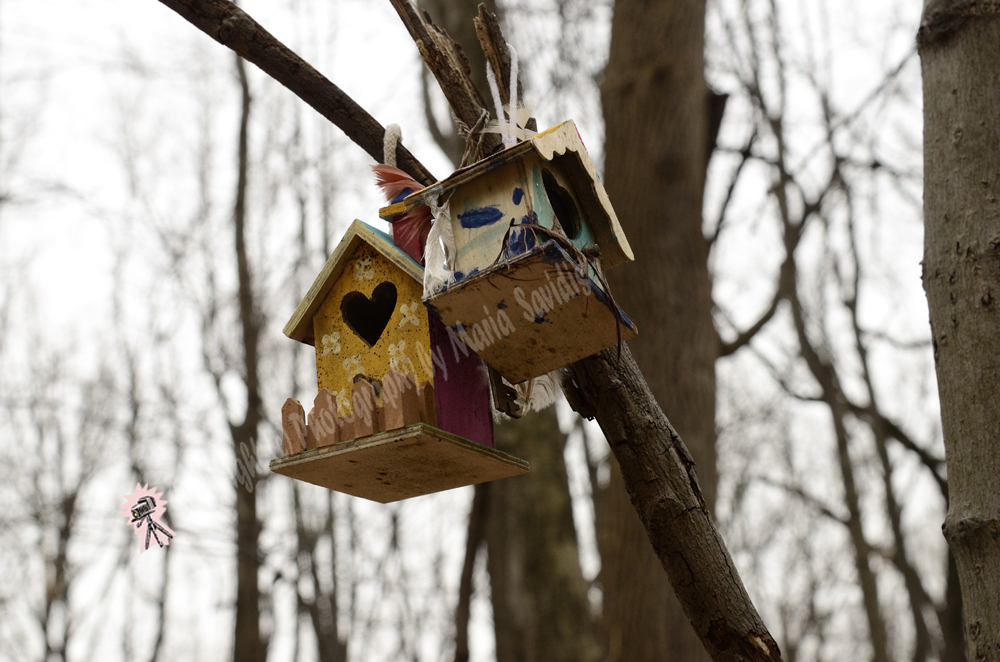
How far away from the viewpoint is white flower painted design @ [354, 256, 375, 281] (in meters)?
2.40

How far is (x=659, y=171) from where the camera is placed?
15.4 feet

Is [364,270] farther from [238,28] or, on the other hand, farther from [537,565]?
[537,565]

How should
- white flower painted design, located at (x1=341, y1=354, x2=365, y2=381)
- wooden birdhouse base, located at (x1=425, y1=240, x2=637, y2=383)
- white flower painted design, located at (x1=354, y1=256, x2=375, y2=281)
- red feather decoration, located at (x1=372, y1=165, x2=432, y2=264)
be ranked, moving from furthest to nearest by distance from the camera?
white flower painted design, located at (x1=354, y1=256, x2=375, y2=281) → white flower painted design, located at (x1=341, y1=354, x2=365, y2=381) → red feather decoration, located at (x1=372, y1=165, x2=432, y2=264) → wooden birdhouse base, located at (x1=425, y1=240, x2=637, y2=383)

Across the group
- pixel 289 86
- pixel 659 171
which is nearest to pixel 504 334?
pixel 289 86

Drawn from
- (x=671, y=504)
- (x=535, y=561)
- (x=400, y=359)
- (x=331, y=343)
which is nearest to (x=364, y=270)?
(x=331, y=343)

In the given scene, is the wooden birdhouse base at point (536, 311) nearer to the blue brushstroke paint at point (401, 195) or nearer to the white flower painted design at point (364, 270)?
the blue brushstroke paint at point (401, 195)

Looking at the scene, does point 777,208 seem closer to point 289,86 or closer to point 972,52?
point 972,52

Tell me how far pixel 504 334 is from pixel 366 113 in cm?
73

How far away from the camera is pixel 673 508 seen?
6.48 ft

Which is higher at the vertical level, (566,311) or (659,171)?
(659,171)

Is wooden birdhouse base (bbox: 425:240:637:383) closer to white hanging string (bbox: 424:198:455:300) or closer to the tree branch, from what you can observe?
white hanging string (bbox: 424:198:455:300)

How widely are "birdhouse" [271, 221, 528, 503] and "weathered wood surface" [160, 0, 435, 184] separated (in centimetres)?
23

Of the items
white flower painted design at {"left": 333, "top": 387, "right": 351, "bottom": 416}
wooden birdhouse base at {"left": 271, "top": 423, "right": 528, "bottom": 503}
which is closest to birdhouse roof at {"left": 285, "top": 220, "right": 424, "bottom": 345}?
white flower painted design at {"left": 333, "top": 387, "right": 351, "bottom": 416}

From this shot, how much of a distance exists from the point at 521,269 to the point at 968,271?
1.26 m
